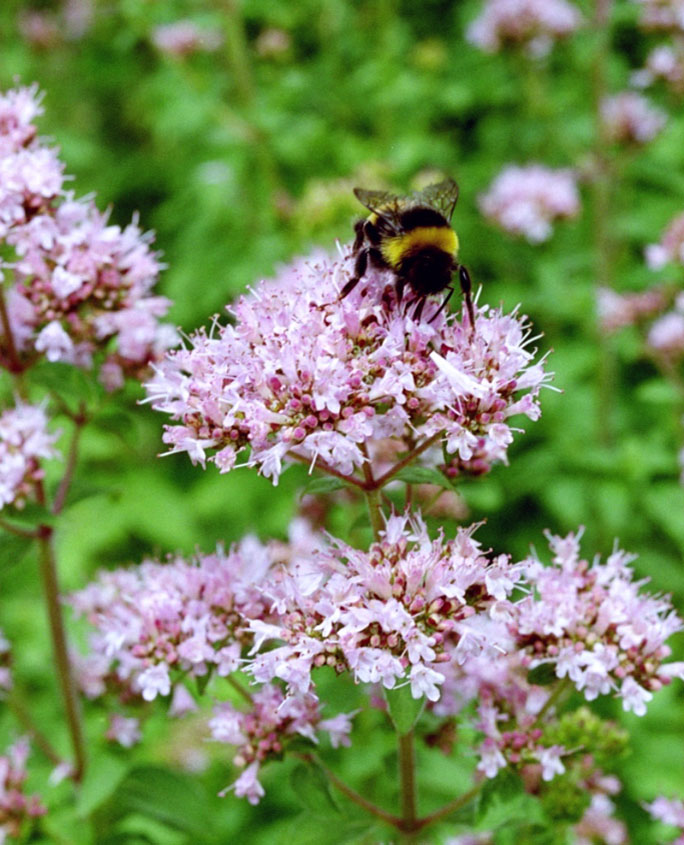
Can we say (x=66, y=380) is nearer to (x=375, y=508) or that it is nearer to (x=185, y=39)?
(x=375, y=508)

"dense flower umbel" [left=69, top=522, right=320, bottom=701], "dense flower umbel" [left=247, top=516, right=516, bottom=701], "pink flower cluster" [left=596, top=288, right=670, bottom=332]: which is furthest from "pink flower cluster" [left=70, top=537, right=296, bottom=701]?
"pink flower cluster" [left=596, top=288, right=670, bottom=332]

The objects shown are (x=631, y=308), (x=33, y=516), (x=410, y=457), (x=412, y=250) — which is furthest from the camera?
(x=631, y=308)

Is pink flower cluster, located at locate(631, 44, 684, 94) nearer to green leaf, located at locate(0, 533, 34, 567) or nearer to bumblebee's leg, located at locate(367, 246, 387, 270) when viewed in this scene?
bumblebee's leg, located at locate(367, 246, 387, 270)

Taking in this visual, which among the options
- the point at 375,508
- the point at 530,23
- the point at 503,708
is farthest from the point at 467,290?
the point at 530,23

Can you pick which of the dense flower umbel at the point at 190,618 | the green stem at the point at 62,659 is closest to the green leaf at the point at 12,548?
the green stem at the point at 62,659

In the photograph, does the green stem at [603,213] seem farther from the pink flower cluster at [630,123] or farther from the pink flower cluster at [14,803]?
the pink flower cluster at [14,803]

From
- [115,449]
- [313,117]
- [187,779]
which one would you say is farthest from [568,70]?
[187,779]
